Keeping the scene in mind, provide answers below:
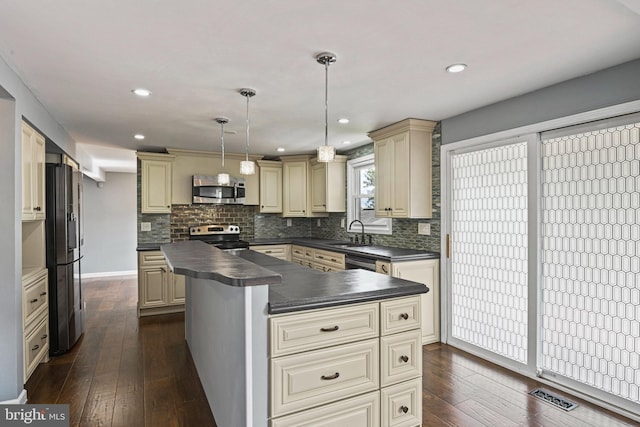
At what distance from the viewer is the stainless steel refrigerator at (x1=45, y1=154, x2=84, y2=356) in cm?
338

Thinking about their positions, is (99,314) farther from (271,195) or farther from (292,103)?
(292,103)

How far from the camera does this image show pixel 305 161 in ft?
19.7

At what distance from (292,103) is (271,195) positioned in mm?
2873

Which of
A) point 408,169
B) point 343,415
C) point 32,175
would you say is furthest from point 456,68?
point 32,175

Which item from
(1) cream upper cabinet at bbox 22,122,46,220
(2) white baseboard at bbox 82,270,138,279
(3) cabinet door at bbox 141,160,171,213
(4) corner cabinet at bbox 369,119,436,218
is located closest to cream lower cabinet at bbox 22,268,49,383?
(1) cream upper cabinet at bbox 22,122,46,220

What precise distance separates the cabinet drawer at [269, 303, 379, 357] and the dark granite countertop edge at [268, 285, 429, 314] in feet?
0.11

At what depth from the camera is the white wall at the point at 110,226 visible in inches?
319

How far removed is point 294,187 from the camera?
19.6 feet

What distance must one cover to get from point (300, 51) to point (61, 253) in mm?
3028

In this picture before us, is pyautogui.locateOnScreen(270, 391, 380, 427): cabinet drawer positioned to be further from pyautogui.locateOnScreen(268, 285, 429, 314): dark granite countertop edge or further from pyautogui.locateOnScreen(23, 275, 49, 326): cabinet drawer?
pyautogui.locateOnScreen(23, 275, 49, 326): cabinet drawer

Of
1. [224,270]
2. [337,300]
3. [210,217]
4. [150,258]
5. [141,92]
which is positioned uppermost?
[141,92]

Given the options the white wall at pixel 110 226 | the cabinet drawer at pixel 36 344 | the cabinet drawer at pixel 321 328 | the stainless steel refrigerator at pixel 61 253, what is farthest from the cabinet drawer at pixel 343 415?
the white wall at pixel 110 226

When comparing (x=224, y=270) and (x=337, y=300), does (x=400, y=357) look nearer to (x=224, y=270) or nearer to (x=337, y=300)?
(x=337, y=300)

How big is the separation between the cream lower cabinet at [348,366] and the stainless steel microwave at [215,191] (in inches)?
154
